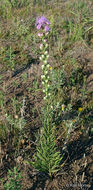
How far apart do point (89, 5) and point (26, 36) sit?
2400 mm

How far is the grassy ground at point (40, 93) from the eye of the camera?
225 cm

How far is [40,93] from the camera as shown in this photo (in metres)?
3.26

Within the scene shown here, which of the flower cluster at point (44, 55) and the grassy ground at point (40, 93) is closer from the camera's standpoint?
the flower cluster at point (44, 55)

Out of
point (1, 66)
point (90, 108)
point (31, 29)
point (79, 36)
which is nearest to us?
point (90, 108)

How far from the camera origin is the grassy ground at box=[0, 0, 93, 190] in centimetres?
225

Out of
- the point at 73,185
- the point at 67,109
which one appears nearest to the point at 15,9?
the point at 67,109

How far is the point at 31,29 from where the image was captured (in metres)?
4.70

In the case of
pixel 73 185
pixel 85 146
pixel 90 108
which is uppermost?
pixel 90 108

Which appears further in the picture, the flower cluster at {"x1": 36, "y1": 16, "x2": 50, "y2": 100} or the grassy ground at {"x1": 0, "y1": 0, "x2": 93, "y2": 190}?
the grassy ground at {"x1": 0, "y1": 0, "x2": 93, "y2": 190}

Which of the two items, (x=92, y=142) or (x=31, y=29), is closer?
(x=92, y=142)

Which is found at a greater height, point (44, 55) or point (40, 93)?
point (44, 55)

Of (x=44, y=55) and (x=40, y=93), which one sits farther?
(x=40, y=93)

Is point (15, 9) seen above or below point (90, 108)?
above

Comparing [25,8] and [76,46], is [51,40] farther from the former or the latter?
[25,8]
